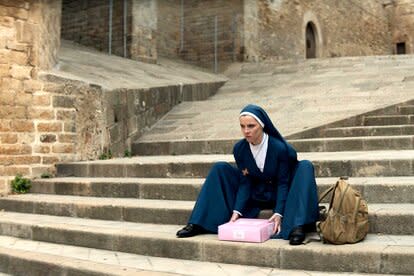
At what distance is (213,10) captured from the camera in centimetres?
1561

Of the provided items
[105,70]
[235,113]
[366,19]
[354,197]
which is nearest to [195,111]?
[235,113]

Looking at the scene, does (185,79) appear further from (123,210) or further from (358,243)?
(358,243)

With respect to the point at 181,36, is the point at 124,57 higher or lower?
lower

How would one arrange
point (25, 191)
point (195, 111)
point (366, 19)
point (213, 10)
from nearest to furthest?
point (25, 191) < point (195, 111) < point (213, 10) < point (366, 19)

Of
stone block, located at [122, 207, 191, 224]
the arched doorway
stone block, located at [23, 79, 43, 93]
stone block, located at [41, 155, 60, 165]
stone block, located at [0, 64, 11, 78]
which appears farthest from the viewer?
the arched doorway

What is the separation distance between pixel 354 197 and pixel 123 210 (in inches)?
91.3

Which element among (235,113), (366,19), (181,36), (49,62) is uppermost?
(366,19)

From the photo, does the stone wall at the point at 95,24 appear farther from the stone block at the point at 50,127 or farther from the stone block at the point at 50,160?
the stone block at the point at 50,160

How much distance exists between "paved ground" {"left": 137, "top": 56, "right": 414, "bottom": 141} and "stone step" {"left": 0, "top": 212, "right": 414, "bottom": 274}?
A: 3099 millimetres

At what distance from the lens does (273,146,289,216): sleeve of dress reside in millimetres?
3812

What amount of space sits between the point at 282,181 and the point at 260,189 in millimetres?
263

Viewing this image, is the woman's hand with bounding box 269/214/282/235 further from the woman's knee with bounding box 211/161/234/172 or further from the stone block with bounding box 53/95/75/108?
the stone block with bounding box 53/95/75/108

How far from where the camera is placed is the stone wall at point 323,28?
1619cm

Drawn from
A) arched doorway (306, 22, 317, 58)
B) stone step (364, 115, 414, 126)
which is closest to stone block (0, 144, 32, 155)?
stone step (364, 115, 414, 126)
